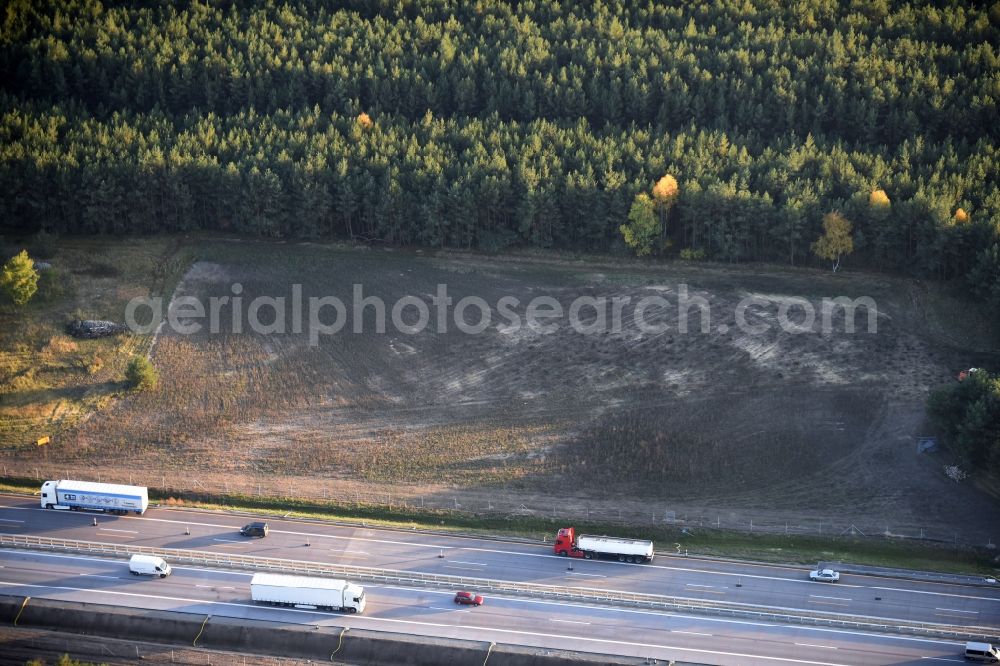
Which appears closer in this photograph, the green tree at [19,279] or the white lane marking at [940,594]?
the white lane marking at [940,594]

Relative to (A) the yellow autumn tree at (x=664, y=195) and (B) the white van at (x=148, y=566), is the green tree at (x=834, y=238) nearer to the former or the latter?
(A) the yellow autumn tree at (x=664, y=195)

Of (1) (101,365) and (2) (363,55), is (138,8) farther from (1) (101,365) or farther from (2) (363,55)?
(1) (101,365)

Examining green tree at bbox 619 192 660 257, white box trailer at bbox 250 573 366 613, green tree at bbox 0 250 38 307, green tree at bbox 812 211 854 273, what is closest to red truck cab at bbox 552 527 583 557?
white box trailer at bbox 250 573 366 613

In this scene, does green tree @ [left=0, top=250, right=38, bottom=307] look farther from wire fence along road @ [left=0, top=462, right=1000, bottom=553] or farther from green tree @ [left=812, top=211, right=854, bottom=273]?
green tree @ [left=812, top=211, right=854, bottom=273]

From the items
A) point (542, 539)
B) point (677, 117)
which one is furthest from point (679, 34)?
point (542, 539)

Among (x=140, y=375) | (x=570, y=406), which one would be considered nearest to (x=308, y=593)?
(x=570, y=406)

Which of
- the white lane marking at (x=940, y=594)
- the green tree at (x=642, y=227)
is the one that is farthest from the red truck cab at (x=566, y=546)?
the green tree at (x=642, y=227)
